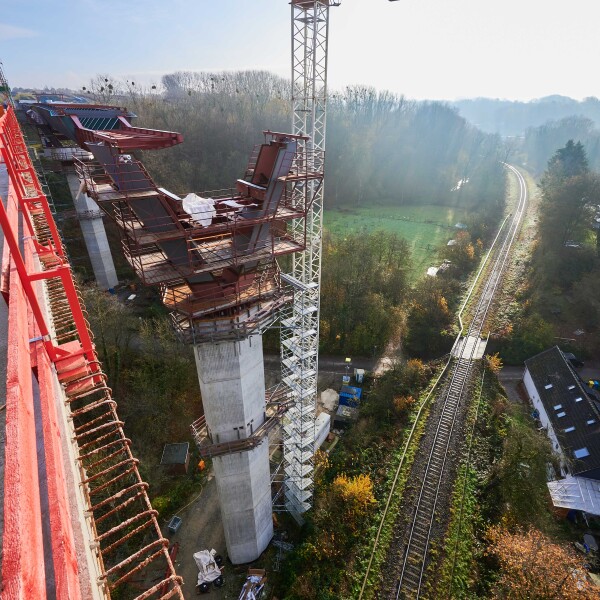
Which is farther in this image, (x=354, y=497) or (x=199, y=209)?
(x=354, y=497)

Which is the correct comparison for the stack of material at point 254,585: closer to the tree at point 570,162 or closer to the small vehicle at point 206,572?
the small vehicle at point 206,572

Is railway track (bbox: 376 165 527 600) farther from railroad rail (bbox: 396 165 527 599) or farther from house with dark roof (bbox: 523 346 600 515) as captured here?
house with dark roof (bbox: 523 346 600 515)

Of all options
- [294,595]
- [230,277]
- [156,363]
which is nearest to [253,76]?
[156,363]

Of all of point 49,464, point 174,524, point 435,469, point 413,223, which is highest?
point 49,464

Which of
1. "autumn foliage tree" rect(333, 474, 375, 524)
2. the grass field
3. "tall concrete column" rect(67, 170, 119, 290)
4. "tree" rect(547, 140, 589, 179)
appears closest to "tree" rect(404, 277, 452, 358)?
the grass field

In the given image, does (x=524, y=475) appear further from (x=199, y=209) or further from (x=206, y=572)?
(x=199, y=209)

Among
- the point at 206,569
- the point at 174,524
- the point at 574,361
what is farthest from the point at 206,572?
the point at 574,361

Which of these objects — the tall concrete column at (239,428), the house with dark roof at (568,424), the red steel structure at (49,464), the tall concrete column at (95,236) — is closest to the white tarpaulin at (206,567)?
the tall concrete column at (239,428)
